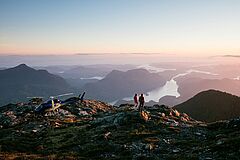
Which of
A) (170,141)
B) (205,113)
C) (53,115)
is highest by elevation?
(170,141)

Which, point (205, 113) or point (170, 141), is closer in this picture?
point (170, 141)

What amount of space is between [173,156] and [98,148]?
32.4ft

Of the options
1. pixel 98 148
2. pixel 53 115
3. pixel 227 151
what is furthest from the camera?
pixel 53 115

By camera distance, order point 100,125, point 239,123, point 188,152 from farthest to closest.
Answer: point 100,125 → point 239,123 → point 188,152

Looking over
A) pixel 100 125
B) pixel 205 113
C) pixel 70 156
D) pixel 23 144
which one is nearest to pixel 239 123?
pixel 100 125

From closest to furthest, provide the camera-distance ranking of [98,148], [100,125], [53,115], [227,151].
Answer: [227,151] → [98,148] → [100,125] → [53,115]

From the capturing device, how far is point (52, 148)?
38.5 metres

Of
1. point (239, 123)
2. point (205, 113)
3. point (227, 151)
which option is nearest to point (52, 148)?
point (227, 151)

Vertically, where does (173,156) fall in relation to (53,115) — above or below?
above

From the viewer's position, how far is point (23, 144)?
41469 mm

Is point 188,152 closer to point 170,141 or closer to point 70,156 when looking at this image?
point 170,141

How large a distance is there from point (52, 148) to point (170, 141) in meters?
16.3

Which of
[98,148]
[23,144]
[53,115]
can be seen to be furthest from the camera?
[53,115]

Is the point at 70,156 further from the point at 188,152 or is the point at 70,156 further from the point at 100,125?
the point at 100,125
